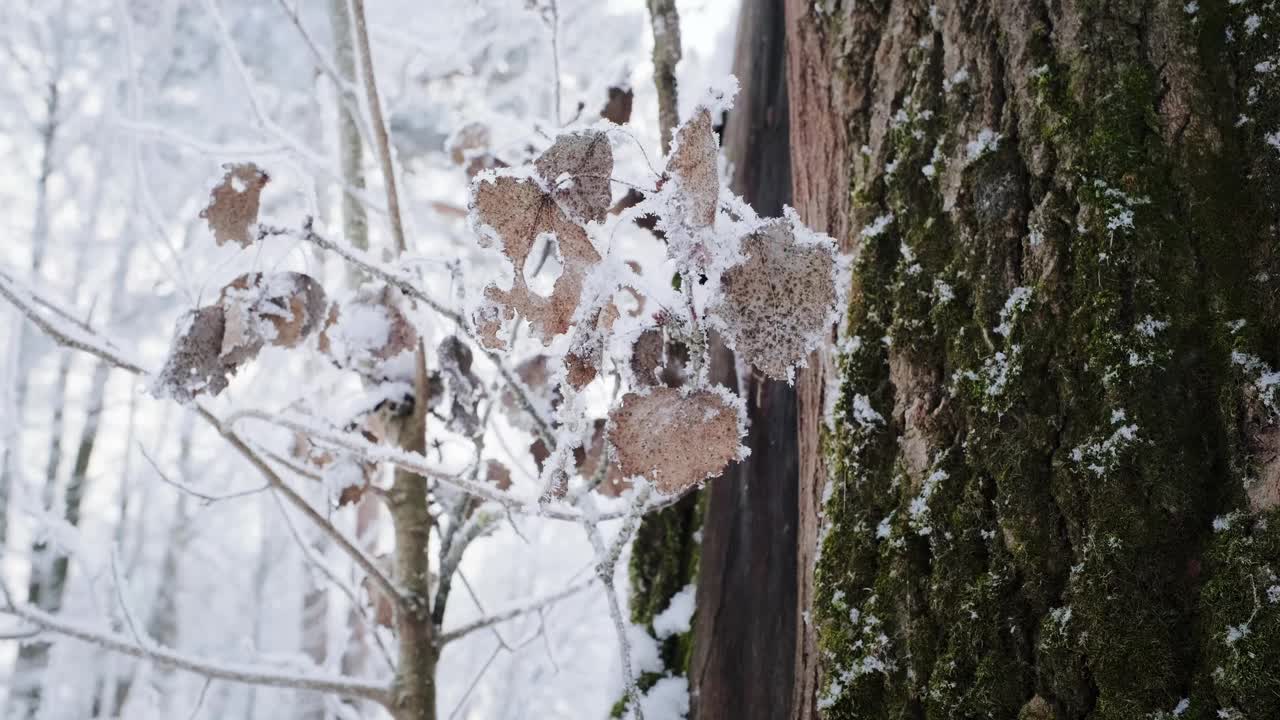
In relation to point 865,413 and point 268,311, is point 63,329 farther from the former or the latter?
point 865,413

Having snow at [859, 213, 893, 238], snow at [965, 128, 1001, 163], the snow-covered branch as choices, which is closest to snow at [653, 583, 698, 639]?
the snow-covered branch

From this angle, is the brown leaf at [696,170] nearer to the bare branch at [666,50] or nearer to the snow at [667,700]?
the bare branch at [666,50]

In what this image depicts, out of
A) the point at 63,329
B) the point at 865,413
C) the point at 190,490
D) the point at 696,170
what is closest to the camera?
the point at 696,170

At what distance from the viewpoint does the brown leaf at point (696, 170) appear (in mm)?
574

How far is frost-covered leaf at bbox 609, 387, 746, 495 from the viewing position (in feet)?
2.06

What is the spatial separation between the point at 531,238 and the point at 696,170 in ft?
0.46

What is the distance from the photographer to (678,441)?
0.63 meters

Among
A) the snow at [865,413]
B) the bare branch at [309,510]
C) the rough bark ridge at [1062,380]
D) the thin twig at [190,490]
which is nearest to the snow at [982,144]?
the rough bark ridge at [1062,380]

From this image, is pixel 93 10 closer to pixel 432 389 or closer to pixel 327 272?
pixel 327 272

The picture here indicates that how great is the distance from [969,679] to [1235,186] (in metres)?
0.51

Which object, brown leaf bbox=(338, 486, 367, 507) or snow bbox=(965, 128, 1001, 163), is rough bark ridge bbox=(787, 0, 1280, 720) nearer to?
snow bbox=(965, 128, 1001, 163)

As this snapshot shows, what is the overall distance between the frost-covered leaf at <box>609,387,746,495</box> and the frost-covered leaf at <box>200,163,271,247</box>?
660 mm

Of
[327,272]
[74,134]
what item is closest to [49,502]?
[74,134]

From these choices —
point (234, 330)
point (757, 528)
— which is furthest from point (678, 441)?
point (234, 330)
